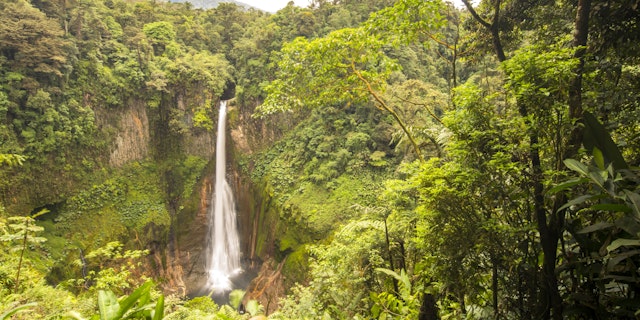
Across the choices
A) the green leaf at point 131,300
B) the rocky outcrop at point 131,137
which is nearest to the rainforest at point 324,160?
the green leaf at point 131,300

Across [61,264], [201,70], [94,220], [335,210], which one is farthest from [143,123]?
[335,210]

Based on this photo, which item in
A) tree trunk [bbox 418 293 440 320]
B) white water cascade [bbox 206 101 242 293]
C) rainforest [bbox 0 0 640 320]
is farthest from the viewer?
white water cascade [bbox 206 101 242 293]

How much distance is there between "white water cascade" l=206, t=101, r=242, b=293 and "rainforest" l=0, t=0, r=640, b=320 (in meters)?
0.14

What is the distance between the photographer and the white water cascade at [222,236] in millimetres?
16156

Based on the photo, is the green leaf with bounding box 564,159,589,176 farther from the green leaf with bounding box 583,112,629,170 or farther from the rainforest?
the green leaf with bounding box 583,112,629,170

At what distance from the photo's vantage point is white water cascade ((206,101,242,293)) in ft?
53.0

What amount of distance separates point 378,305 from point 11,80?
15.6m

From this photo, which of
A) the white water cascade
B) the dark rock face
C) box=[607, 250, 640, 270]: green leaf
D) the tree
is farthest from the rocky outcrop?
box=[607, 250, 640, 270]: green leaf

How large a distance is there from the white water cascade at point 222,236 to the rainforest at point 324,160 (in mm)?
136

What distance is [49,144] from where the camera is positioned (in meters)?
12.9

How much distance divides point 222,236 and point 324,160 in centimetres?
717

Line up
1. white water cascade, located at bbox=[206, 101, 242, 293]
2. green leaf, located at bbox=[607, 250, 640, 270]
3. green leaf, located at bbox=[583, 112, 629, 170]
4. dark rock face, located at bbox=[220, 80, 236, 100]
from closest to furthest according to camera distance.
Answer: green leaf, located at bbox=[607, 250, 640, 270]
green leaf, located at bbox=[583, 112, 629, 170]
white water cascade, located at bbox=[206, 101, 242, 293]
dark rock face, located at bbox=[220, 80, 236, 100]

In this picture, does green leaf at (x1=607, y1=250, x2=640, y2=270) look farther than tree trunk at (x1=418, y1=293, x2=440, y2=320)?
No

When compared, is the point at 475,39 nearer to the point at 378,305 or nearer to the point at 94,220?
the point at 378,305
